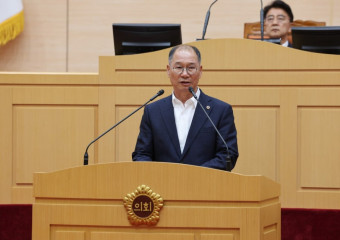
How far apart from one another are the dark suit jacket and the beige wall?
2406mm

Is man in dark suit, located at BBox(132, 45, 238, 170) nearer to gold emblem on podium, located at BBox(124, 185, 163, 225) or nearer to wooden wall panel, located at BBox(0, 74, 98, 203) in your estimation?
gold emblem on podium, located at BBox(124, 185, 163, 225)

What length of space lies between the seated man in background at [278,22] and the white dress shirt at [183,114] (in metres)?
1.59

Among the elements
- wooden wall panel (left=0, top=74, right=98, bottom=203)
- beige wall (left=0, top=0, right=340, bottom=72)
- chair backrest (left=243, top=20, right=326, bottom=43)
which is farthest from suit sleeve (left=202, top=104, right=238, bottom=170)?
beige wall (left=0, top=0, right=340, bottom=72)

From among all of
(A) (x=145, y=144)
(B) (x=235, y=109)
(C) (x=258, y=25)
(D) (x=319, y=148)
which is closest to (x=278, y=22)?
(C) (x=258, y=25)

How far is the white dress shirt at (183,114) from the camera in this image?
2707mm

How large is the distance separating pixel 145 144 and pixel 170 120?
14cm

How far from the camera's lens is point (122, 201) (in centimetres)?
205

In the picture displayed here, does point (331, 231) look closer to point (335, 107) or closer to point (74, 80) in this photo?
point (335, 107)

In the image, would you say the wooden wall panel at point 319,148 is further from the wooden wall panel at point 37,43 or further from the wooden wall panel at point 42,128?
the wooden wall panel at point 37,43

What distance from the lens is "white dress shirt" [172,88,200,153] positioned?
2.71 m

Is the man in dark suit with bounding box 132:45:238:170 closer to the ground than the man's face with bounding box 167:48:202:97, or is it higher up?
closer to the ground

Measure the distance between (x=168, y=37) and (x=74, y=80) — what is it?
0.52m

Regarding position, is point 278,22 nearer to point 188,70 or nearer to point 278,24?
point 278,24

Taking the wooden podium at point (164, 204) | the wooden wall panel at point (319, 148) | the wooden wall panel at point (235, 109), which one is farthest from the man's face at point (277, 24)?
the wooden podium at point (164, 204)
